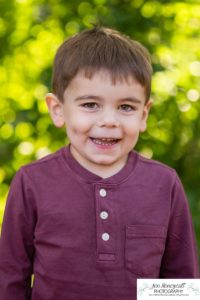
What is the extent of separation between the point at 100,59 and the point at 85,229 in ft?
1.96

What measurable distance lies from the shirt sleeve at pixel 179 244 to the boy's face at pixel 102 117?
0.28 metres

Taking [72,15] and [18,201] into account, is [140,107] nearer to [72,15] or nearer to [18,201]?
[18,201]

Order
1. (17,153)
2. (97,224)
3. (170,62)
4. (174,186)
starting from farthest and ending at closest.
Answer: (17,153) < (170,62) < (174,186) < (97,224)

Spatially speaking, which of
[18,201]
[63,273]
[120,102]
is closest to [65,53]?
[120,102]

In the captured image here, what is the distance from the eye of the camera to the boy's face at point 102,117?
2695mm

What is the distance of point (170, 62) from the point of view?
426 centimetres

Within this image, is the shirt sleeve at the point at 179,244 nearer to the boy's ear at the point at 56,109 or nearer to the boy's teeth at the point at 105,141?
the boy's teeth at the point at 105,141

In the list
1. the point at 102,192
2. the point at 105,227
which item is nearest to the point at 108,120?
the point at 102,192

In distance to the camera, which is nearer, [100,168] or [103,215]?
[103,215]

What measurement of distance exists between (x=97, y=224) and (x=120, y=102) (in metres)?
0.43

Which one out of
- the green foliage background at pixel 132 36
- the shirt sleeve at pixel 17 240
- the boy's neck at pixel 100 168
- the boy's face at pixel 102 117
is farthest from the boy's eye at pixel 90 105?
the green foliage background at pixel 132 36

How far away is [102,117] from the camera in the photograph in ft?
8.85

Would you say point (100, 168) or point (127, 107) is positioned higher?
point (127, 107)

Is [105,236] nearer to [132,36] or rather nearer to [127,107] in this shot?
[127,107]
